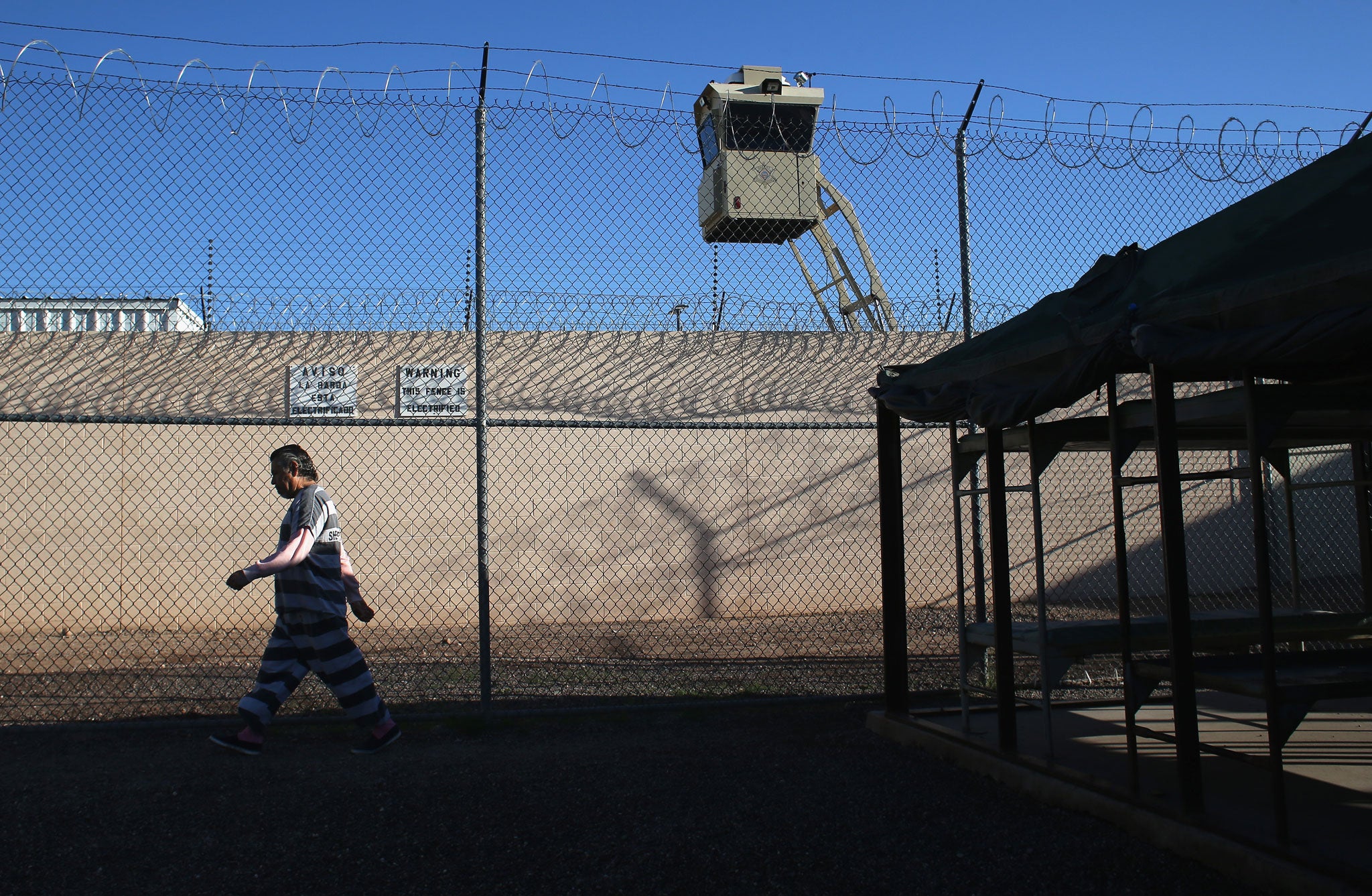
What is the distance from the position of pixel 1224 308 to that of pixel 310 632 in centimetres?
411

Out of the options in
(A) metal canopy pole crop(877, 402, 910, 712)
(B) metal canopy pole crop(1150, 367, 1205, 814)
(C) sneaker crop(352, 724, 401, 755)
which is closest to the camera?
(B) metal canopy pole crop(1150, 367, 1205, 814)

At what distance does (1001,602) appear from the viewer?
446cm

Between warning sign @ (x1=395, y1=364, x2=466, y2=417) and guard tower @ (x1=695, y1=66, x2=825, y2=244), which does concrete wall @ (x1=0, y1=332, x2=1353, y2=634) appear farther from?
guard tower @ (x1=695, y1=66, x2=825, y2=244)

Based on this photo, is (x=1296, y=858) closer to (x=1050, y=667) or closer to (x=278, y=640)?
(x=1050, y=667)

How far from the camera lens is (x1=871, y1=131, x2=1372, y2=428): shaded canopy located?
305cm

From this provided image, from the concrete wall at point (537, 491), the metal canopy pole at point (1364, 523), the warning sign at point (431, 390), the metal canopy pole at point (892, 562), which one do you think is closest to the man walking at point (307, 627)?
the metal canopy pole at point (892, 562)

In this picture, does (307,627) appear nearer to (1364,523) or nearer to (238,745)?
(238,745)

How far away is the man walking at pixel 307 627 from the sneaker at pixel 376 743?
3.4 inches

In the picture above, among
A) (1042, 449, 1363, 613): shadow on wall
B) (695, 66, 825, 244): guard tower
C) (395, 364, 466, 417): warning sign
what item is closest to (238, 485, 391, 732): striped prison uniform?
(395, 364, 466, 417): warning sign

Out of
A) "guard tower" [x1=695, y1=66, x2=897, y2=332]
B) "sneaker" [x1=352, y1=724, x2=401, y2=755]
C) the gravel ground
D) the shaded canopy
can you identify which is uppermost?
"guard tower" [x1=695, y1=66, x2=897, y2=332]

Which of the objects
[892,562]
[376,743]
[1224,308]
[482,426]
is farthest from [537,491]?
[1224,308]

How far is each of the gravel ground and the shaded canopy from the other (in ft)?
5.39

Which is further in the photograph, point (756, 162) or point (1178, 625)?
point (756, 162)

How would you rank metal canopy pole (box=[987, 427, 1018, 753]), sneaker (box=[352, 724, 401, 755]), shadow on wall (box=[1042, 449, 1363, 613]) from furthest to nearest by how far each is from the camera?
shadow on wall (box=[1042, 449, 1363, 613]), sneaker (box=[352, 724, 401, 755]), metal canopy pole (box=[987, 427, 1018, 753])
